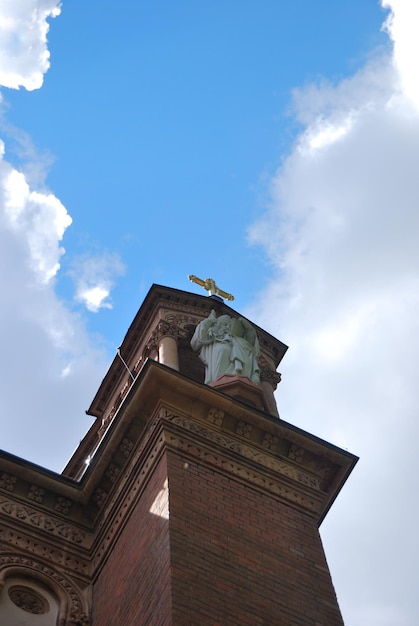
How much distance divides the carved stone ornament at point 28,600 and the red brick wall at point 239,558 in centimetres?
243

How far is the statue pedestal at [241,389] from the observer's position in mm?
17608

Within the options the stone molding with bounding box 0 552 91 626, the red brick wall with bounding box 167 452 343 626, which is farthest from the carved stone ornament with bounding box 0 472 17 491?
the red brick wall with bounding box 167 452 343 626

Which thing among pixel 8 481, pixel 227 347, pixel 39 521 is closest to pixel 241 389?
pixel 227 347

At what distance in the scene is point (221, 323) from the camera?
19656mm

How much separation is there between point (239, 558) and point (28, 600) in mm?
3108

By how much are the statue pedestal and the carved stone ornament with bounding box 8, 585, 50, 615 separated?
4454 mm

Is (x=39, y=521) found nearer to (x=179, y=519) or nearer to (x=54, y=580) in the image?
(x=54, y=580)

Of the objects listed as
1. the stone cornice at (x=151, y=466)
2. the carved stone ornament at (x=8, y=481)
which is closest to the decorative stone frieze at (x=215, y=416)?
the stone cornice at (x=151, y=466)

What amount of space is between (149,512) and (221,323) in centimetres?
569

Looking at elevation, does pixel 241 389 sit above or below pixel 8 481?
above

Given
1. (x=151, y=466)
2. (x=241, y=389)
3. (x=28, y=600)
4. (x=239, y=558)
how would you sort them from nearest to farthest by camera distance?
(x=239, y=558) → (x=28, y=600) → (x=151, y=466) → (x=241, y=389)

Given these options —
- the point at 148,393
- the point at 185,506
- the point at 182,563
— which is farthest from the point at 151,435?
the point at 182,563

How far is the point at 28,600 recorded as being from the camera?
1482cm

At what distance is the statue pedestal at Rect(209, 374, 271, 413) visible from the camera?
17.6 m
